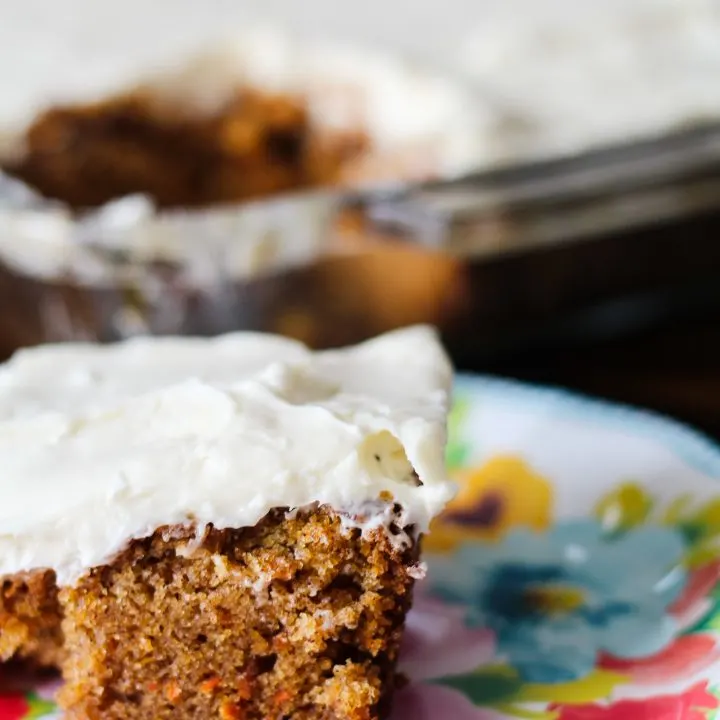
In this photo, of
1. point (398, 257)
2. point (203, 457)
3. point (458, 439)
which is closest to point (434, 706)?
point (203, 457)

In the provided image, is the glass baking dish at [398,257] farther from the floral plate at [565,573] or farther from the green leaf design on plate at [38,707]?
the green leaf design on plate at [38,707]

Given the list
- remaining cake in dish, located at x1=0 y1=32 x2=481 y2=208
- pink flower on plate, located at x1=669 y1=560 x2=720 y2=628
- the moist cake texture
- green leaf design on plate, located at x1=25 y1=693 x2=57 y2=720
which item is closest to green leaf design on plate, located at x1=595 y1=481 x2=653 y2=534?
pink flower on plate, located at x1=669 y1=560 x2=720 y2=628

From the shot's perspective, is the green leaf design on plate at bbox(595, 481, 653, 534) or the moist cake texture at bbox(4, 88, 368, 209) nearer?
the green leaf design on plate at bbox(595, 481, 653, 534)

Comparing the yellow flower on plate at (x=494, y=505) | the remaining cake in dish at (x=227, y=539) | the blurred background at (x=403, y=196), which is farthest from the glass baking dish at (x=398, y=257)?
the remaining cake in dish at (x=227, y=539)

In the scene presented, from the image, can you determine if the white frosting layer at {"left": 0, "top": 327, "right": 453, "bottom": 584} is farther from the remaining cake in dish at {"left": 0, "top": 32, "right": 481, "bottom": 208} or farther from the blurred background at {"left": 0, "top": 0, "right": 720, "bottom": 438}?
the remaining cake in dish at {"left": 0, "top": 32, "right": 481, "bottom": 208}

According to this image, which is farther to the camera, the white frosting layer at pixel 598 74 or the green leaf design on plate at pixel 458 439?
the white frosting layer at pixel 598 74

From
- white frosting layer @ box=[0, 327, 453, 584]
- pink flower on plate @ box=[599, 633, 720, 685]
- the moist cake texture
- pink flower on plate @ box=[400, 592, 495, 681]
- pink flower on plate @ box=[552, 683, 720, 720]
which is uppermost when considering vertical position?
the moist cake texture

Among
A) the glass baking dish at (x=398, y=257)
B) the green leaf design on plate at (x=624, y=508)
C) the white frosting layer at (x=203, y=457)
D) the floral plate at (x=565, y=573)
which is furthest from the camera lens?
the glass baking dish at (x=398, y=257)
